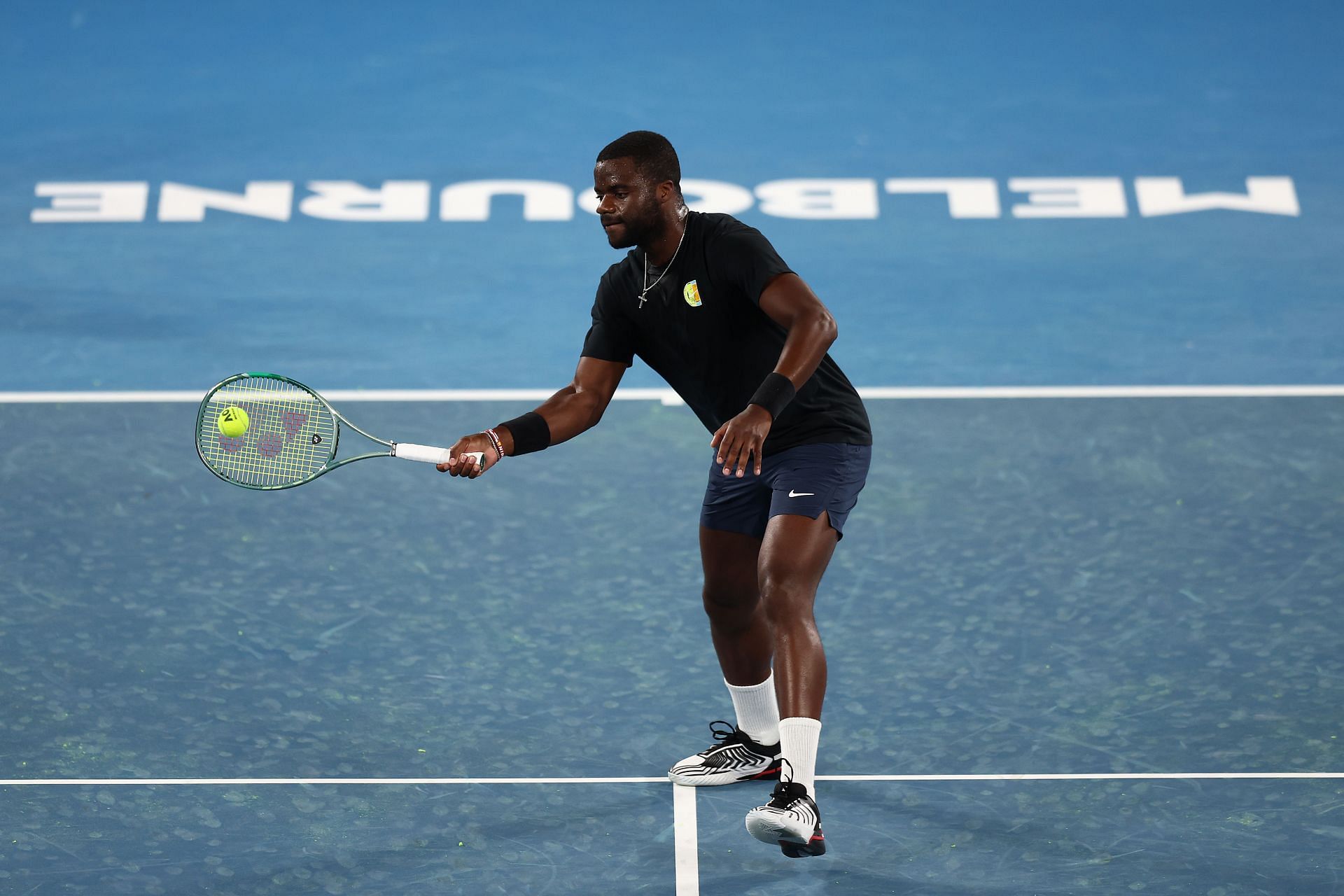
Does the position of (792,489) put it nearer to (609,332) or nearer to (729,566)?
(729,566)

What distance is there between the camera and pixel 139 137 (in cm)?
1145

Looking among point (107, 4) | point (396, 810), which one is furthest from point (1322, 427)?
point (107, 4)

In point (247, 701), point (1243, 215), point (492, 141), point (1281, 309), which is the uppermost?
point (492, 141)

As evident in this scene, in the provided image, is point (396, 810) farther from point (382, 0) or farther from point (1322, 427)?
point (382, 0)

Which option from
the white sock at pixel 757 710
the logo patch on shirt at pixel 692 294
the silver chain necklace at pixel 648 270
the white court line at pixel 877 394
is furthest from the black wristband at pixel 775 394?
the white court line at pixel 877 394

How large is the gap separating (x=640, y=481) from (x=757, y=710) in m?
2.30

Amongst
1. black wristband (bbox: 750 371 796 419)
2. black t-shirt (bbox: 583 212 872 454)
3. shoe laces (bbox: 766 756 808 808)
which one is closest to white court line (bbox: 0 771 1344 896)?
shoe laces (bbox: 766 756 808 808)

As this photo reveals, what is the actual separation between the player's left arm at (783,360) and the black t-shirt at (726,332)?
96 mm

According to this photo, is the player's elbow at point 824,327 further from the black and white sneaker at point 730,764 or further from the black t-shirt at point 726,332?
the black and white sneaker at point 730,764

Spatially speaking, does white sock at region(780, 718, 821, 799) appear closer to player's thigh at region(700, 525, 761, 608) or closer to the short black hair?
player's thigh at region(700, 525, 761, 608)

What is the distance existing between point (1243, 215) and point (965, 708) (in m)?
5.84

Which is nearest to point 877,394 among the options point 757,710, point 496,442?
point 757,710

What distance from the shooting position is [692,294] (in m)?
5.00

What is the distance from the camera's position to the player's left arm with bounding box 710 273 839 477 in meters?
4.52
